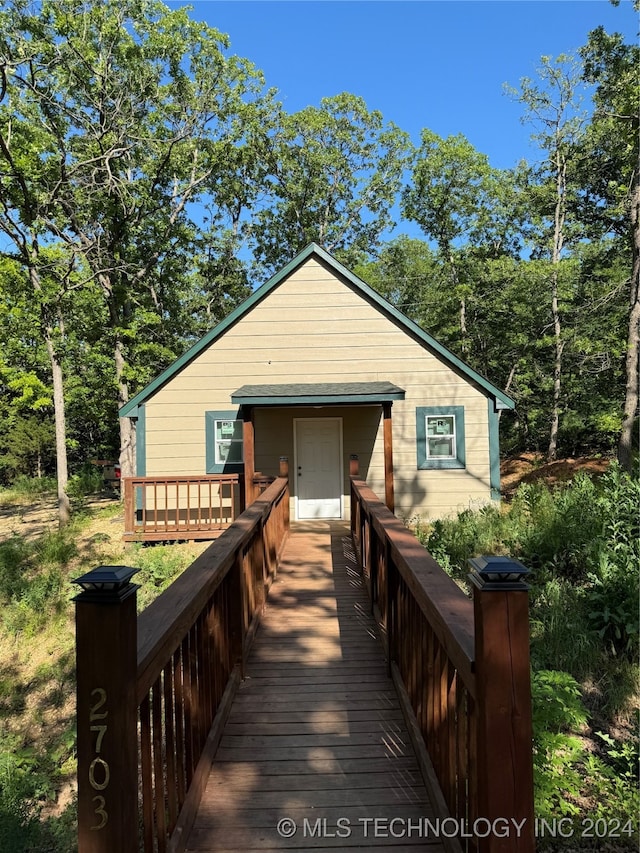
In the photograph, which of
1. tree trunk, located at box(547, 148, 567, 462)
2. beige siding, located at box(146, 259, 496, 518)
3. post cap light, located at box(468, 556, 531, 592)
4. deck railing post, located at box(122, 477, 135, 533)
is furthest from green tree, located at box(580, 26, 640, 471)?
post cap light, located at box(468, 556, 531, 592)

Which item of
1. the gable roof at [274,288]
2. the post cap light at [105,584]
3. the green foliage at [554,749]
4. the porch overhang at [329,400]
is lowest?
the green foliage at [554,749]

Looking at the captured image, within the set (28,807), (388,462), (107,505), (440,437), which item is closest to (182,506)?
(388,462)

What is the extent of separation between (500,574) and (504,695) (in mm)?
366

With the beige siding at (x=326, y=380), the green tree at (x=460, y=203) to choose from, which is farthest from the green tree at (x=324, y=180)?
the beige siding at (x=326, y=380)

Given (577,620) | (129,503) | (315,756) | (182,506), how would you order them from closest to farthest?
(315,756) < (577,620) < (129,503) < (182,506)

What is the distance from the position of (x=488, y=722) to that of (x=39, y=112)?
17383 mm

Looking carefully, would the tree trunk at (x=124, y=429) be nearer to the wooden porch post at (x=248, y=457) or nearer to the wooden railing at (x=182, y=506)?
the wooden railing at (x=182, y=506)

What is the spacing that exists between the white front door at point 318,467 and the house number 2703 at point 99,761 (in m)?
9.07

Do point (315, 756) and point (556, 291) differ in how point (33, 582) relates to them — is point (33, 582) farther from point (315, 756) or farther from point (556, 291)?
point (556, 291)

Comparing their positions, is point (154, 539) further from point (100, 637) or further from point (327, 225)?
point (327, 225)

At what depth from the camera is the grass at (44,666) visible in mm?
3607

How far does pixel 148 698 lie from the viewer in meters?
1.66

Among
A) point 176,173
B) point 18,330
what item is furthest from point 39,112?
point 18,330

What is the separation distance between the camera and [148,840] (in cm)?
176
